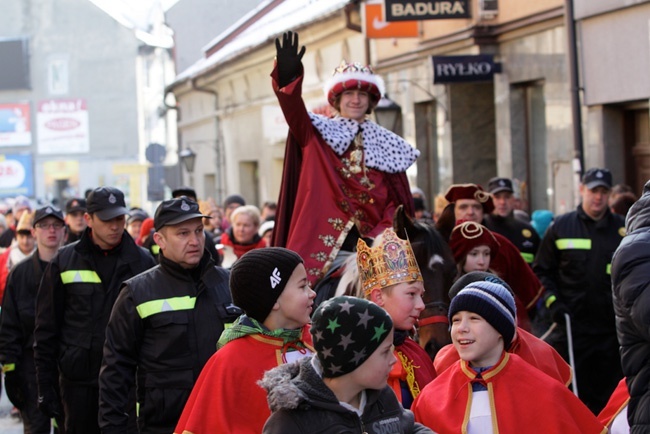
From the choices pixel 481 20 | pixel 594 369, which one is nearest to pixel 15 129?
pixel 481 20

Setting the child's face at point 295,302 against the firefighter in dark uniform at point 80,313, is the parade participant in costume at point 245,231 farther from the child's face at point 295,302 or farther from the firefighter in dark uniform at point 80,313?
the child's face at point 295,302

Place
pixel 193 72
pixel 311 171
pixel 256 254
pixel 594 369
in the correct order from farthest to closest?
1. pixel 193 72
2. pixel 594 369
3. pixel 311 171
4. pixel 256 254

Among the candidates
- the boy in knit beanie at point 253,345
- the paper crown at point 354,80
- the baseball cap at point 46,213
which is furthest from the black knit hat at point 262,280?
the baseball cap at point 46,213

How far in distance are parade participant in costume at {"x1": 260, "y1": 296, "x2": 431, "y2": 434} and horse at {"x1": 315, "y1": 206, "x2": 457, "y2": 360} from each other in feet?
5.78

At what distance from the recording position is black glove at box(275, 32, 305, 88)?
7.30 metres

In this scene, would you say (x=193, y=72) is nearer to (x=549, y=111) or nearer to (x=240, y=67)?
(x=240, y=67)

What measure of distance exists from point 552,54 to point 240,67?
66.3ft

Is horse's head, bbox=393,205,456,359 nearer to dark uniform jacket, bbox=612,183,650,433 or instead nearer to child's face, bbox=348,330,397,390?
dark uniform jacket, bbox=612,183,650,433

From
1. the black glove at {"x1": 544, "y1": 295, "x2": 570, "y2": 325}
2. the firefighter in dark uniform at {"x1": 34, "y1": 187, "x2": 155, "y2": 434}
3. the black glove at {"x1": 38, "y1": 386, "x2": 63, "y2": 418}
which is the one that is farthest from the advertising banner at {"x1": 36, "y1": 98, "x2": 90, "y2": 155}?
the black glove at {"x1": 38, "y1": 386, "x2": 63, "y2": 418}

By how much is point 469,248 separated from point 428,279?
0.81 metres

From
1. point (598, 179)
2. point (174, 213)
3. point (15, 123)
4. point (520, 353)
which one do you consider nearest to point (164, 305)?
point (174, 213)

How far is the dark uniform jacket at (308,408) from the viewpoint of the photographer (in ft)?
12.2

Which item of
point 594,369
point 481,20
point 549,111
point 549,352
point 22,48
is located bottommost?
point 594,369

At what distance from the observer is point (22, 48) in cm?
7062
